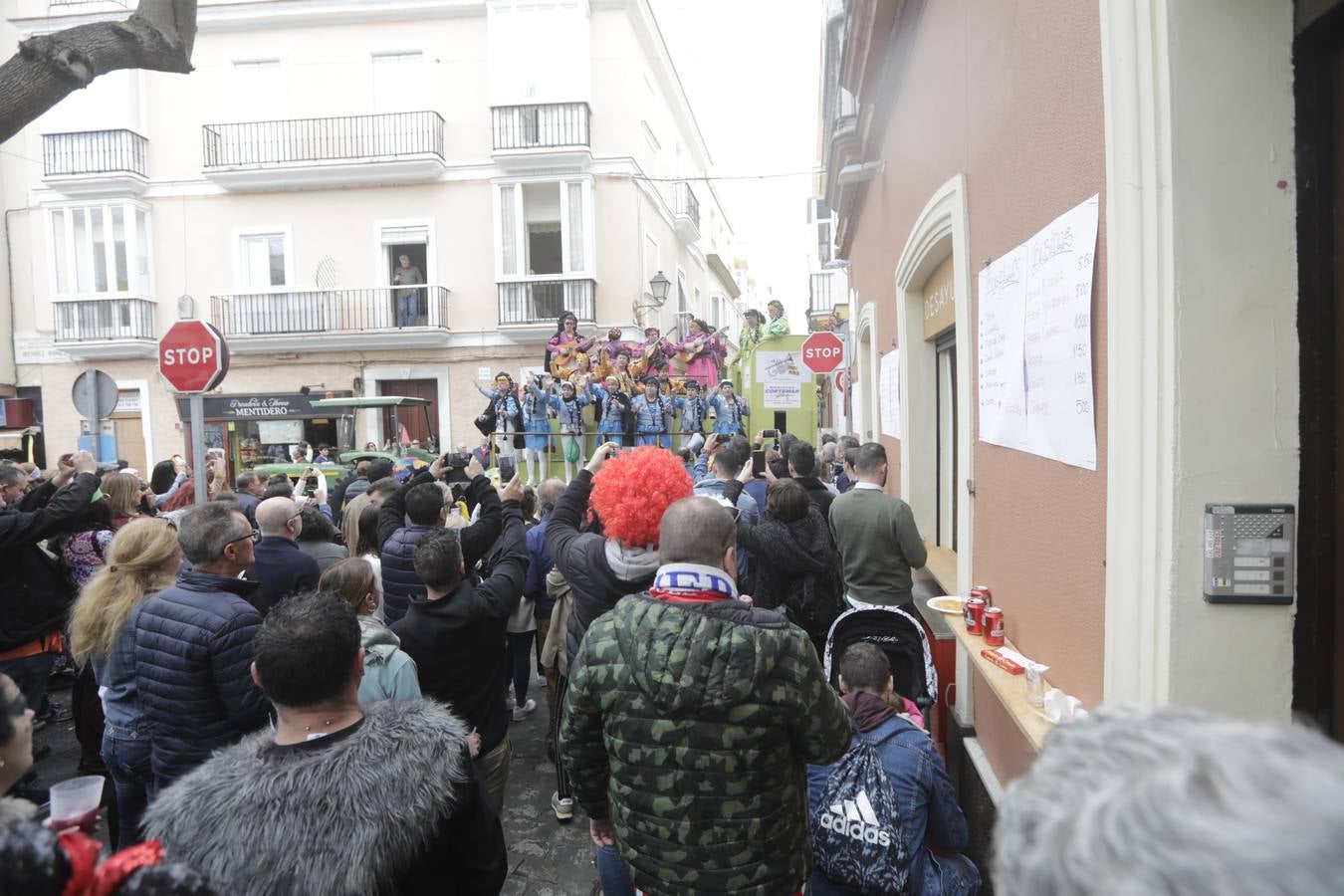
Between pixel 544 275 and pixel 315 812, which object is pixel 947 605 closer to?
pixel 315 812

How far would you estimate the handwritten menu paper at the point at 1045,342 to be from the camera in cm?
238

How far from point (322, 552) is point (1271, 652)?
15.6ft

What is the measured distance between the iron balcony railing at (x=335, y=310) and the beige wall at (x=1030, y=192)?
1819cm

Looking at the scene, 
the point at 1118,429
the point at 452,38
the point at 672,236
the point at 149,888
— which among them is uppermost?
the point at 452,38

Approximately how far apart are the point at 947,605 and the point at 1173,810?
132 inches

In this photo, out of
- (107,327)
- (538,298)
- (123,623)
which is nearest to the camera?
(123,623)

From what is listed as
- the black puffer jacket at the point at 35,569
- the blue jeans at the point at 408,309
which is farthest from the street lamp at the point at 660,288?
the black puffer jacket at the point at 35,569

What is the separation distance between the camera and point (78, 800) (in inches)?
77.7

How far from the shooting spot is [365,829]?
1645 mm

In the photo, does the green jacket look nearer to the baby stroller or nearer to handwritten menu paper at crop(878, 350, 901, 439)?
the baby stroller

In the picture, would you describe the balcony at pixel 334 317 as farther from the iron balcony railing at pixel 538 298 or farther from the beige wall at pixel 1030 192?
the beige wall at pixel 1030 192

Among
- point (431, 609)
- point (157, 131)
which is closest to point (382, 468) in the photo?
point (431, 609)

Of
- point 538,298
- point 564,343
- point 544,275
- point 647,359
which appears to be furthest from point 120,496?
point 544,275

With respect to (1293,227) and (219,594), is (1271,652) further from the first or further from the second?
(219,594)
